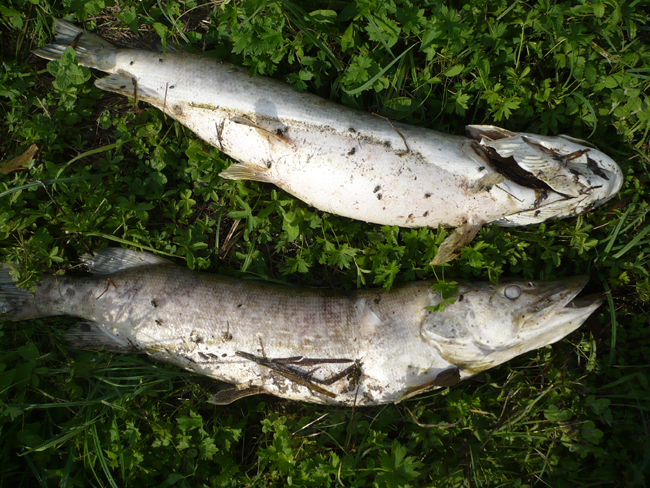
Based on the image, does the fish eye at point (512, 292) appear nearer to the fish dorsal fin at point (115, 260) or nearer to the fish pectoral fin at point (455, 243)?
the fish pectoral fin at point (455, 243)

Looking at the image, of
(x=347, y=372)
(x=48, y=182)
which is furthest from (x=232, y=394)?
(x=48, y=182)

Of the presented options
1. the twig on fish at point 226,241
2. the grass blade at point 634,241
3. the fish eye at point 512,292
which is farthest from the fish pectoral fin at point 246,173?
the grass blade at point 634,241

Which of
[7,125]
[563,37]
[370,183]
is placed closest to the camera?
[370,183]

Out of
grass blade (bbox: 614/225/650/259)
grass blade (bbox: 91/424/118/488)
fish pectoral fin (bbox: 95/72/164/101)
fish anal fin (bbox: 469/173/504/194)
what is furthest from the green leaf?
grass blade (bbox: 91/424/118/488)

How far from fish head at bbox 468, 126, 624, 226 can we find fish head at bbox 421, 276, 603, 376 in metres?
Answer: 0.66

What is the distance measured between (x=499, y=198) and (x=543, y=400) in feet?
5.86

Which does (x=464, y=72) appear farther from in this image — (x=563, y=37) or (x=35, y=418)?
(x=35, y=418)

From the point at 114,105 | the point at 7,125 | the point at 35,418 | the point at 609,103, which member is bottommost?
the point at 35,418

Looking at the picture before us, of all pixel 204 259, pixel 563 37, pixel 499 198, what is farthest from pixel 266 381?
pixel 563 37

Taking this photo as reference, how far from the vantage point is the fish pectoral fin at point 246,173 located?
3285mm

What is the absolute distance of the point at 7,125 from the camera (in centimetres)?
369

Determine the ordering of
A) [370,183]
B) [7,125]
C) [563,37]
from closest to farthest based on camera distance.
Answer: [370,183]
[563,37]
[7,125]

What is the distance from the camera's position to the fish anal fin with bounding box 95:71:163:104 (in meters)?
3.39

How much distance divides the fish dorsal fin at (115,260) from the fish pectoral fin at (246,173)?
3.20 ft
